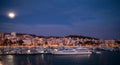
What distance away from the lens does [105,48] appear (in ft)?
134

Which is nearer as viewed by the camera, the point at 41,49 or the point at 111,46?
the point at 41,49

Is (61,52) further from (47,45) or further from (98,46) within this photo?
(98,46)

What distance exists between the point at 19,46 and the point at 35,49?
272cm

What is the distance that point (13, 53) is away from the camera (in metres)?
30.0

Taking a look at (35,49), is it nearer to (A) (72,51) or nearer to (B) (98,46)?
(A) (72,51)

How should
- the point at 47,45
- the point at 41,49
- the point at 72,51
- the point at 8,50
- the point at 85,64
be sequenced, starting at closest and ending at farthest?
the point at 85,64 → the point at 72,51 → the point at 8,50 → the point at 41,49 → the point at 47,45

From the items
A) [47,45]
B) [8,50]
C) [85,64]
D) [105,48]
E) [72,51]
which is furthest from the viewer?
[105,48]

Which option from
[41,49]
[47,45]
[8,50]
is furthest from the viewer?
[47,45]

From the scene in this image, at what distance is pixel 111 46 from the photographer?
4212 centimetres

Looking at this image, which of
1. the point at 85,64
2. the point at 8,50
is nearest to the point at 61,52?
the point at 8,50

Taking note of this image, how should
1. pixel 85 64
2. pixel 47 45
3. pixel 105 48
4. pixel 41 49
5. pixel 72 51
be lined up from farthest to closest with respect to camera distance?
pixel 105 48, pixel 47 45, pixel 41 49, pixel 72 51, pixel 85 64

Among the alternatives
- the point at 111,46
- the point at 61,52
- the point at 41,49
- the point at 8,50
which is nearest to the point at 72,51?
the point at 61,52

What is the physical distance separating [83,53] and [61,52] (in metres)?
2.85

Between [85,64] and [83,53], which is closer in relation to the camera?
[85,64]
